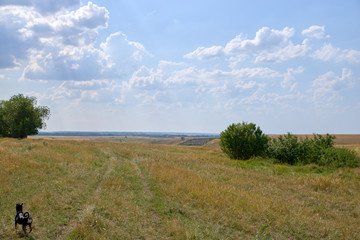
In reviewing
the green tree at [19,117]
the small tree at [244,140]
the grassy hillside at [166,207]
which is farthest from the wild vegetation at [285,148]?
the green tree at [19,117]

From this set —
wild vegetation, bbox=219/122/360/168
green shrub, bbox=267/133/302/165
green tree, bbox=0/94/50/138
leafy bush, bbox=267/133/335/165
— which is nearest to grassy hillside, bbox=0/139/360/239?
wild vegetation, bbox=219/122/360/168

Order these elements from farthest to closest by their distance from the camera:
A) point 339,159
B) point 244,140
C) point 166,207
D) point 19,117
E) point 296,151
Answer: point 19,117
point 244,140
point 296,151
point 339,159
point 166,207

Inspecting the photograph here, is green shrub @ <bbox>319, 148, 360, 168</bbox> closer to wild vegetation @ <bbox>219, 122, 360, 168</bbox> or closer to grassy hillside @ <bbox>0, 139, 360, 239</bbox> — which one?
wild vegetation @ <bbox>219, 122, 360, 168</bbox>

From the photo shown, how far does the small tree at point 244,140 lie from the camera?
32312 millimetres

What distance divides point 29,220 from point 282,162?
2747 cm

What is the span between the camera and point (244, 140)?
3269 centimetres

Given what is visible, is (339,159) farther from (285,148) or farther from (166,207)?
(166,207)

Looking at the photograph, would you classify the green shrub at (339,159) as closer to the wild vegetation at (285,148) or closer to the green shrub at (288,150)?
the wild vegetation at (285,148)

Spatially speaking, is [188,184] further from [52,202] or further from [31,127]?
[31,127]

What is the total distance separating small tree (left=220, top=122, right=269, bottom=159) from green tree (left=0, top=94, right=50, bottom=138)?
45.6m

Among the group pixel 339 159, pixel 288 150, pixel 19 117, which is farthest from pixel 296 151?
pixel 19 117

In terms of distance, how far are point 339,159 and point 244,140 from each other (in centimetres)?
1151

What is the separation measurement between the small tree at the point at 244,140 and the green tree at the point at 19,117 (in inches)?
1797

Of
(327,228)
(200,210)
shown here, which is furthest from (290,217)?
(200,210)
